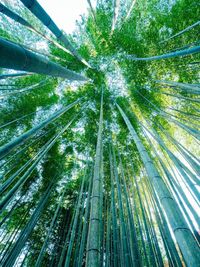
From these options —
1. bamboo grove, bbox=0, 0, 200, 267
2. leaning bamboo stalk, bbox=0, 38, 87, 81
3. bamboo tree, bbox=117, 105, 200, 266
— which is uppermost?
bamboo grove, bbox=0, 0, 200, 267

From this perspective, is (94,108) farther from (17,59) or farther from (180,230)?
(180,230)

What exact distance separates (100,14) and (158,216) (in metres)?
6.75

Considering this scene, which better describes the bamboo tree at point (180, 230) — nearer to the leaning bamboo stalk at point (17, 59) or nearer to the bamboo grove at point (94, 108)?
the leaning bamboo stalk at point (17, 59)

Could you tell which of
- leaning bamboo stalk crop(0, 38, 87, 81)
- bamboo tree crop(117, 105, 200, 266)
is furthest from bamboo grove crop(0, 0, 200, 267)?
leaning bamboo stalk crop(0, 38, 87, 81)

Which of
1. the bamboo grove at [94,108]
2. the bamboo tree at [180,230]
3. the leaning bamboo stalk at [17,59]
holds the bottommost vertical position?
the bamboo tree at [180,230]

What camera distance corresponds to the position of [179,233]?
1063 mm

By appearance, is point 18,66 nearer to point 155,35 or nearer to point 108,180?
point 108,180

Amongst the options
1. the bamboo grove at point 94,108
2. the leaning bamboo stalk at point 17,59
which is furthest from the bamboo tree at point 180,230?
the bamboo grove at point 94,108

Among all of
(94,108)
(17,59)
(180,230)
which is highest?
(94,108)

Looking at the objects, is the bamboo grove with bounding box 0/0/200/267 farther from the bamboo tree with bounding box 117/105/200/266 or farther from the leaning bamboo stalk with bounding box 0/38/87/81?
the leaning bamboo stalk with bounding box 0/38/87/81

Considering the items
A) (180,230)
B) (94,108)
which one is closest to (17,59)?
(180,230)

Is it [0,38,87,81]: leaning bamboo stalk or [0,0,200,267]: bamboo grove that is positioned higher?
[0,0,200,267]: bamboo grove

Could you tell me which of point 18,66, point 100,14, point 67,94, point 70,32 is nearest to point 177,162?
point 18,66

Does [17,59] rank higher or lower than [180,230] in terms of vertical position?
higher
